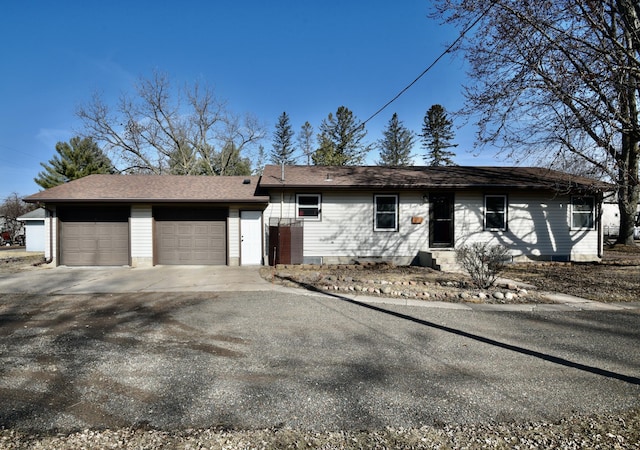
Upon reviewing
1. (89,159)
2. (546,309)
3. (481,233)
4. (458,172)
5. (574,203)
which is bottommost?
(546,309)

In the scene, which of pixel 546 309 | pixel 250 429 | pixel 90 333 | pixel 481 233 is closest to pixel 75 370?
pixel 90 333

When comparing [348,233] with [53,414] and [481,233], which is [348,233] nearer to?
[481,233]

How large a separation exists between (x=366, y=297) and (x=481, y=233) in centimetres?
803

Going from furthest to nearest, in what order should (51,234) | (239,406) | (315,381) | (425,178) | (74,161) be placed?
(74,161) → (425,178) → (51,234) → (315,381) → (239,406)

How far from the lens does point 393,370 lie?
12.7 ft

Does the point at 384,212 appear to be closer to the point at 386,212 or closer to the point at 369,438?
the point at 386,212

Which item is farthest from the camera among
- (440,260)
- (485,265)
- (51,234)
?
(51,234)

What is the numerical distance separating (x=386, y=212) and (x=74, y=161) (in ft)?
104

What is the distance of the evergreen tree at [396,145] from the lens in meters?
44.7

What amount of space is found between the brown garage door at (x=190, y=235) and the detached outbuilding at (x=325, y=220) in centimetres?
4

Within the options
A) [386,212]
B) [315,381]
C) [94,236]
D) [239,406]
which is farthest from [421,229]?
[94,236]

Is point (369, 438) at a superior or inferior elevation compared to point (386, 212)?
inferior

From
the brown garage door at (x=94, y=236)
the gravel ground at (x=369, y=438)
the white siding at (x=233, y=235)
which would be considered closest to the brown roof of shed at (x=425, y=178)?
the white siding at (x=233, y=235)

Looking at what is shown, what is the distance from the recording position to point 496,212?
13.9m
